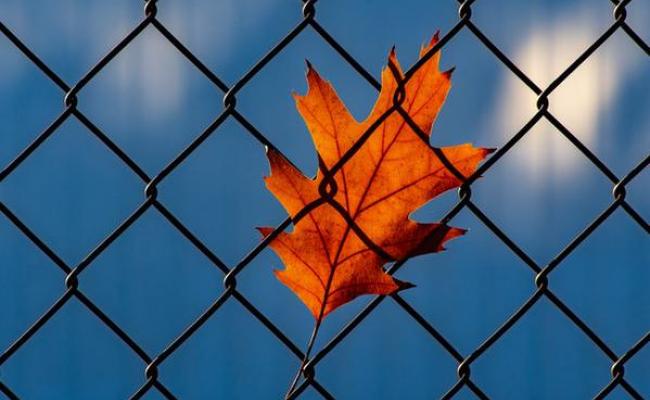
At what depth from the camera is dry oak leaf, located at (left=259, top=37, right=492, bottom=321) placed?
1274mm

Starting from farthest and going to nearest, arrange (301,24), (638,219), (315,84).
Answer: (638,219) → (301,24) → (315,84)

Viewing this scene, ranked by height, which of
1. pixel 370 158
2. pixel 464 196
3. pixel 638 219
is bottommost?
pixel 638 219

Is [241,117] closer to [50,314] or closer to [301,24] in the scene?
[301,24]

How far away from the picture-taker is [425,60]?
4.19 feet

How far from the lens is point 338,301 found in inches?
51.2

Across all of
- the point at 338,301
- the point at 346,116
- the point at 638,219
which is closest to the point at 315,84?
the point at 346,116

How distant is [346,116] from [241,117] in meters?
0.14

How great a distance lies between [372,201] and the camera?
1.29m

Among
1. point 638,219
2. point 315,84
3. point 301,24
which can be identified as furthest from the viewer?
point 638,219

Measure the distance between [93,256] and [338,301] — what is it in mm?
294

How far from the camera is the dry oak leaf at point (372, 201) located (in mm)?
1274

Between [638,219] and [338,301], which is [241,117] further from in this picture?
[638,219]

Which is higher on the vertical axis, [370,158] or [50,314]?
[50,314]

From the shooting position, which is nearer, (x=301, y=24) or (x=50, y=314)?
(x=50, y=314)
